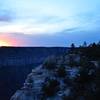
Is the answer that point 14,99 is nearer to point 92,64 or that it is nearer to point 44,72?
point 44,72

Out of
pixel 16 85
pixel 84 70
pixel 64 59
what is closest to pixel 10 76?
pixel 16 85

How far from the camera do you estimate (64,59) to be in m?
17.2

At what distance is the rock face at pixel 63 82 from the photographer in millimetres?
15395

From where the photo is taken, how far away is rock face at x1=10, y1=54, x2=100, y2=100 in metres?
15.4

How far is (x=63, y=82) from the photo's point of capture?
1597 cm

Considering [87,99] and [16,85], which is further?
[16,85]

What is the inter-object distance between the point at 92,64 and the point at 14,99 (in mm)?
3062

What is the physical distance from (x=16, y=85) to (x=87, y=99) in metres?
11.0

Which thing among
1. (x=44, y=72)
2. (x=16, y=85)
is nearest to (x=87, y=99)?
(x=44, y=72)

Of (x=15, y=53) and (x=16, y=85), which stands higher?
(x=15, y=53)

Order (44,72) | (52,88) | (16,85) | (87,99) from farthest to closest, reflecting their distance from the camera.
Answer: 1. (16,85)
2. (44,72)
3. (52,88)
4. (87,99)

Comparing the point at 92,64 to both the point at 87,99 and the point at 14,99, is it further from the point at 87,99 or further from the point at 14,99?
the point at 14,99

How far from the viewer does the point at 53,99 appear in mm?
15508

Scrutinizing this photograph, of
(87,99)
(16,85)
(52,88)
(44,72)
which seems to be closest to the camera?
(87,99)
